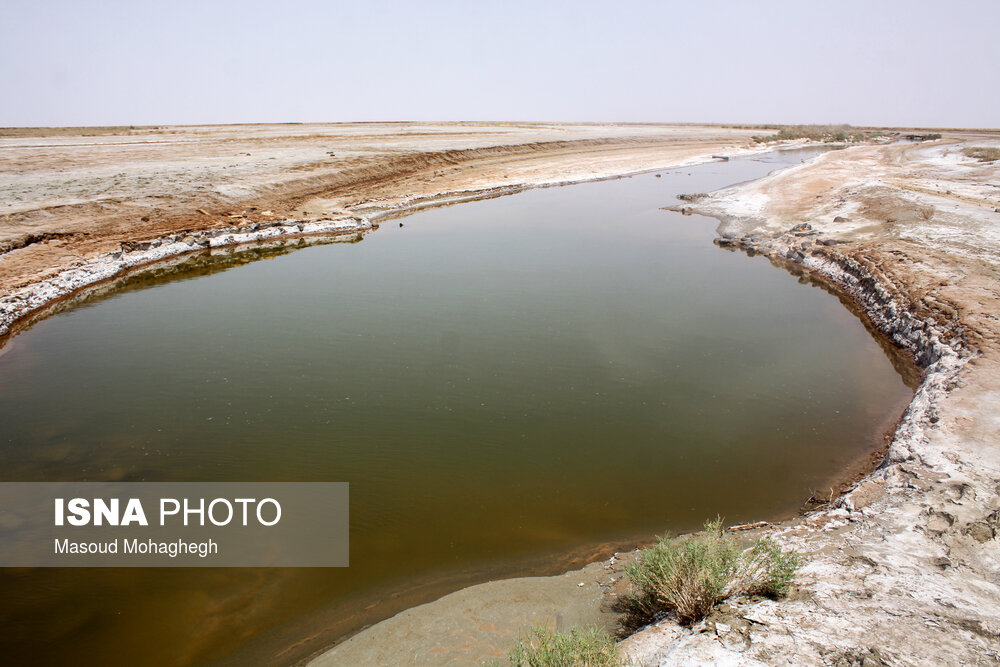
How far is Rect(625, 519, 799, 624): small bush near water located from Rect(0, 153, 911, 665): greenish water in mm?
1302

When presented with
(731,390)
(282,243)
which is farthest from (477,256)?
(731,390)

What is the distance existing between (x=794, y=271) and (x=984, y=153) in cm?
2582

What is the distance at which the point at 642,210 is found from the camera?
2331cm

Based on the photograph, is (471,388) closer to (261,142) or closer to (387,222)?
(387,222)

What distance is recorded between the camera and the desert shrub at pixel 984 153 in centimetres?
2825

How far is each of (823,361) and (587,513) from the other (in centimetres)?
635

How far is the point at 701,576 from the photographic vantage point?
3986 millimetres

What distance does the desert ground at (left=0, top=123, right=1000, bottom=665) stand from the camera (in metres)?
3.80

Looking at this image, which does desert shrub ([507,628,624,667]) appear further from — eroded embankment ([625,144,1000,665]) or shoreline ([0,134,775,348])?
shoreline ([0,134,775,348])

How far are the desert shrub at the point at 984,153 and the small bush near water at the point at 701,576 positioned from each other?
35311 millimetres
